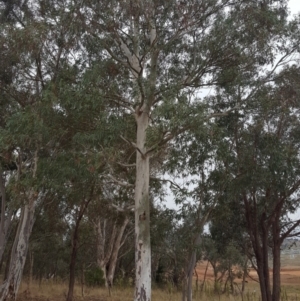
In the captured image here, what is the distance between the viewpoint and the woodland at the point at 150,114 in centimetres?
936

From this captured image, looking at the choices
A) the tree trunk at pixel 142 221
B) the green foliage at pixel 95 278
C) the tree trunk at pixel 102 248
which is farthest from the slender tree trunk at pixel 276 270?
the tree trunk at pixel 102 248

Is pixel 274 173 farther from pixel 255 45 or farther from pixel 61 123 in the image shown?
pixel 61 123

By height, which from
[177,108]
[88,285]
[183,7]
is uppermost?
[183,7]

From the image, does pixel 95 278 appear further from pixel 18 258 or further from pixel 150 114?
pixel 150 114

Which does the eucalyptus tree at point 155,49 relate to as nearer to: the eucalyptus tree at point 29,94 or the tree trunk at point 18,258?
the eucalyptus tree at point 29,94

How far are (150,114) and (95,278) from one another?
34.3ft

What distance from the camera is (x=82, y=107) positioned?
9.16 meters

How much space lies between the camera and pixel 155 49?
1072cm

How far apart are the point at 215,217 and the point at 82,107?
18.0 feet

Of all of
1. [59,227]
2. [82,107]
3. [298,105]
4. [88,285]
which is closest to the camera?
[82,107]

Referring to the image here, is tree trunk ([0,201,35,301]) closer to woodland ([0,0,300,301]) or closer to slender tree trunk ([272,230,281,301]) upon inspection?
woodland ([0,0,300,301])

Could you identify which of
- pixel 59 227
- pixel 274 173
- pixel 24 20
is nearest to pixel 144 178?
pixel 274 173

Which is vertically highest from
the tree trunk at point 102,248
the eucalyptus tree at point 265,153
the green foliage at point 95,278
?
the eucalyptus tree at point 265,153

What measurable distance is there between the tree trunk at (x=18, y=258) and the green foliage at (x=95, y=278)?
281 inches
